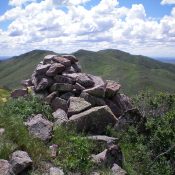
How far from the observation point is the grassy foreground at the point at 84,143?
14508mm

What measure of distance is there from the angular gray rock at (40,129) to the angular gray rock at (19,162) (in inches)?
105

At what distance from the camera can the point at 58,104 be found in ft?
69.5

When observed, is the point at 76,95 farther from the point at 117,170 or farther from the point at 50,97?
the point at 117,170

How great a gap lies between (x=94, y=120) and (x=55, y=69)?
5078 mm

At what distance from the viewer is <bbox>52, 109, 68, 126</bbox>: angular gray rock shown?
742 inches

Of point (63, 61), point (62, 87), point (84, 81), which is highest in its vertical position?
point (63, 61)

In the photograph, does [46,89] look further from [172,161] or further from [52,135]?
[172,161]

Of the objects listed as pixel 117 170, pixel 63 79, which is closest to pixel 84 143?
pixel 117 170

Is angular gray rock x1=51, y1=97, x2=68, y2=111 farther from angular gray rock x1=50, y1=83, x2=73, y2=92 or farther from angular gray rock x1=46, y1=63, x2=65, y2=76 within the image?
angular gray rock x1=46, y1=63, x2=65, y2=76

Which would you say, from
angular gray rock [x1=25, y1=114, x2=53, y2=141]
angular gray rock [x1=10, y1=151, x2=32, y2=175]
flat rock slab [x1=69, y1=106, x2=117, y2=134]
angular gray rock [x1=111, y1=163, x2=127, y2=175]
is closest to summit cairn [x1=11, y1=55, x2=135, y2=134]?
flat rock slab [x1=69, y1=106, x2=117, y2=134]

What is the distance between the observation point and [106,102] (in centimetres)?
2248

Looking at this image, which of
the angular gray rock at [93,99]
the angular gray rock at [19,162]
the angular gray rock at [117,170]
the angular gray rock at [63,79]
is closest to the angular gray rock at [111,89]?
the angular gray rock at [93,99]

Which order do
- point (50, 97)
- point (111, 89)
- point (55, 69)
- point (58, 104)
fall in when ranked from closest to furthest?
point (58, 104)
point (50, 97)
point (111, 89)
point (55, 69)

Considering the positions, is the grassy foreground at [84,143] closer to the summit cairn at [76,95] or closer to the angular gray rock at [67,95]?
the summit cairn at [76,95]
